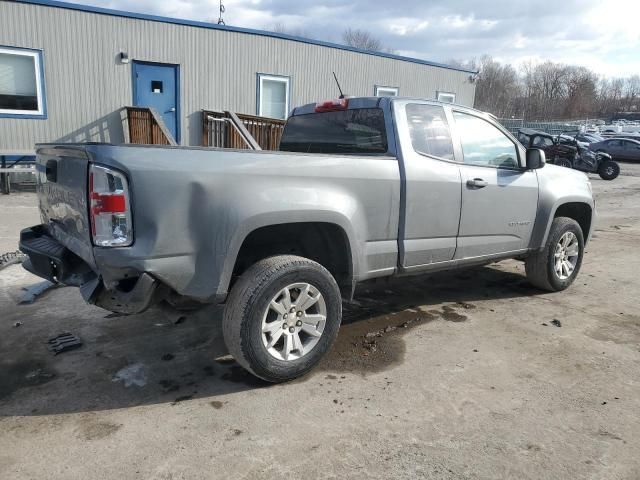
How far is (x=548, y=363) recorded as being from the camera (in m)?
3.70

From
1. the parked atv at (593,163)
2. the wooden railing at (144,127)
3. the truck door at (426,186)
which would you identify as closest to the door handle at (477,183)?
the truck door at (426,186)

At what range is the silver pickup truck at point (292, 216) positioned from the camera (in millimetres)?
2746

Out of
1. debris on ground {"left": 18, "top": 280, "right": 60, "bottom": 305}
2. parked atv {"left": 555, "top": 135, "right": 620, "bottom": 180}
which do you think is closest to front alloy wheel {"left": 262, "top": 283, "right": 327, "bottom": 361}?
debris on ground {"left": 18, "top": 280, "right": 60, "bottom": 305}

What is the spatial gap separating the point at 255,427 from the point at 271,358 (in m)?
0.48

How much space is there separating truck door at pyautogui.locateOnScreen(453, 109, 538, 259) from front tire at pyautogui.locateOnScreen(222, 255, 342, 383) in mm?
1485

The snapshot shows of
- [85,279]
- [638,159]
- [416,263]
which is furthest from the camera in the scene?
[638,159]

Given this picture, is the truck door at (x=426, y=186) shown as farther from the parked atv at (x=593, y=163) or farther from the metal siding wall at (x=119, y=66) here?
the parked atv at (x=593, y=163)

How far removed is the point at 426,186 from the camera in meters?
3.89

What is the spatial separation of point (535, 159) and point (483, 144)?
21.0 inches

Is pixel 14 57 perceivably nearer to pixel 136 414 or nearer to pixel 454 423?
pixel 136 414

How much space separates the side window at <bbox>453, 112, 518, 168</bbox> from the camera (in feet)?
14.4

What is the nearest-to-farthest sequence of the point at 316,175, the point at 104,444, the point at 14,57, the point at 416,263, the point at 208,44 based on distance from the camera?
the point at 104,444, the point at 316,175, the point at 416,263, the point at 14,57, the point at 208,44

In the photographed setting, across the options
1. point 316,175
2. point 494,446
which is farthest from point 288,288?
point 494,446

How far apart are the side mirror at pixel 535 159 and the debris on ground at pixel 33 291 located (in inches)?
179
